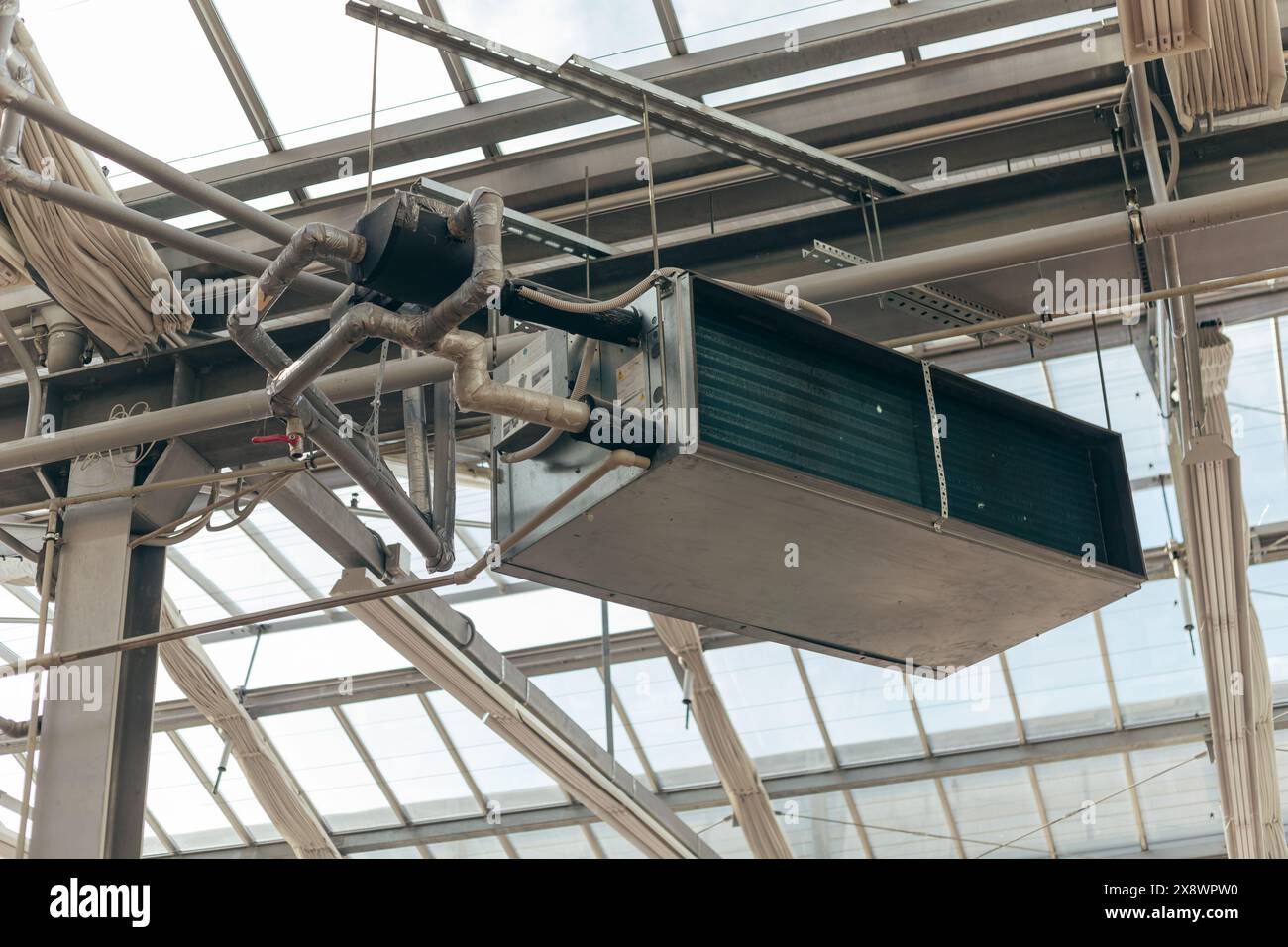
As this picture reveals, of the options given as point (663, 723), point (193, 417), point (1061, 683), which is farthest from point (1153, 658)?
point (193, 417)

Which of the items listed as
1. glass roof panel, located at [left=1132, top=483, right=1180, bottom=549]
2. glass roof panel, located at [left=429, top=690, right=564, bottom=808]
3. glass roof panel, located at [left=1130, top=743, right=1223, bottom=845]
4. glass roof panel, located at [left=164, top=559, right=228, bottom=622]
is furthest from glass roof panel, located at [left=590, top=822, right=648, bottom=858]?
glass roof panel, located at [left=1132, top=483, right=1180, bottom=549]

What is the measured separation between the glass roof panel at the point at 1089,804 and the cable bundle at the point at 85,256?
10973mm

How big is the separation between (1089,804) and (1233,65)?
11.2m

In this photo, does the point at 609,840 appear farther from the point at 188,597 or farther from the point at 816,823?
the point at 188,597

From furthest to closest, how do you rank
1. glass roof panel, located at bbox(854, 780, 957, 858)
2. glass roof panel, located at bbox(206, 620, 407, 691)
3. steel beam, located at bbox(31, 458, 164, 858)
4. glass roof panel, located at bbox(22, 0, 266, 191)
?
glass roof panel, located at bbox(854, 780, 957, 858)
glass roof panel, located at bbox(206, 620, 407, 691)
glass roof panel, located at bbox(22, 0, 266, 191)
steel beam, located at bbox(31, 458, 164, 858)

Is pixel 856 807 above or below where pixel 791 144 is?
below

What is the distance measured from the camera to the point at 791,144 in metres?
5.96

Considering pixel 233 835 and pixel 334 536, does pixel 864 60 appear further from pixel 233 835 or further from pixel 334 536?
pixel 233 835

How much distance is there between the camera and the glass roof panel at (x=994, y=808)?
591 inches

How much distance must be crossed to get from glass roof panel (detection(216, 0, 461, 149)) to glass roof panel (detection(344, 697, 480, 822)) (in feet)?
27.8

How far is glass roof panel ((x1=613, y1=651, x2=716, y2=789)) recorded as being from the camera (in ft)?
45.6

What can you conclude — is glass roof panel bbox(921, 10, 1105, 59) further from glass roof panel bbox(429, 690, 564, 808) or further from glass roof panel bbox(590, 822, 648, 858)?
glass roof panel bbox(590, 822, 648, 858)

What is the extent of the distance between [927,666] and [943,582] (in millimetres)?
492
